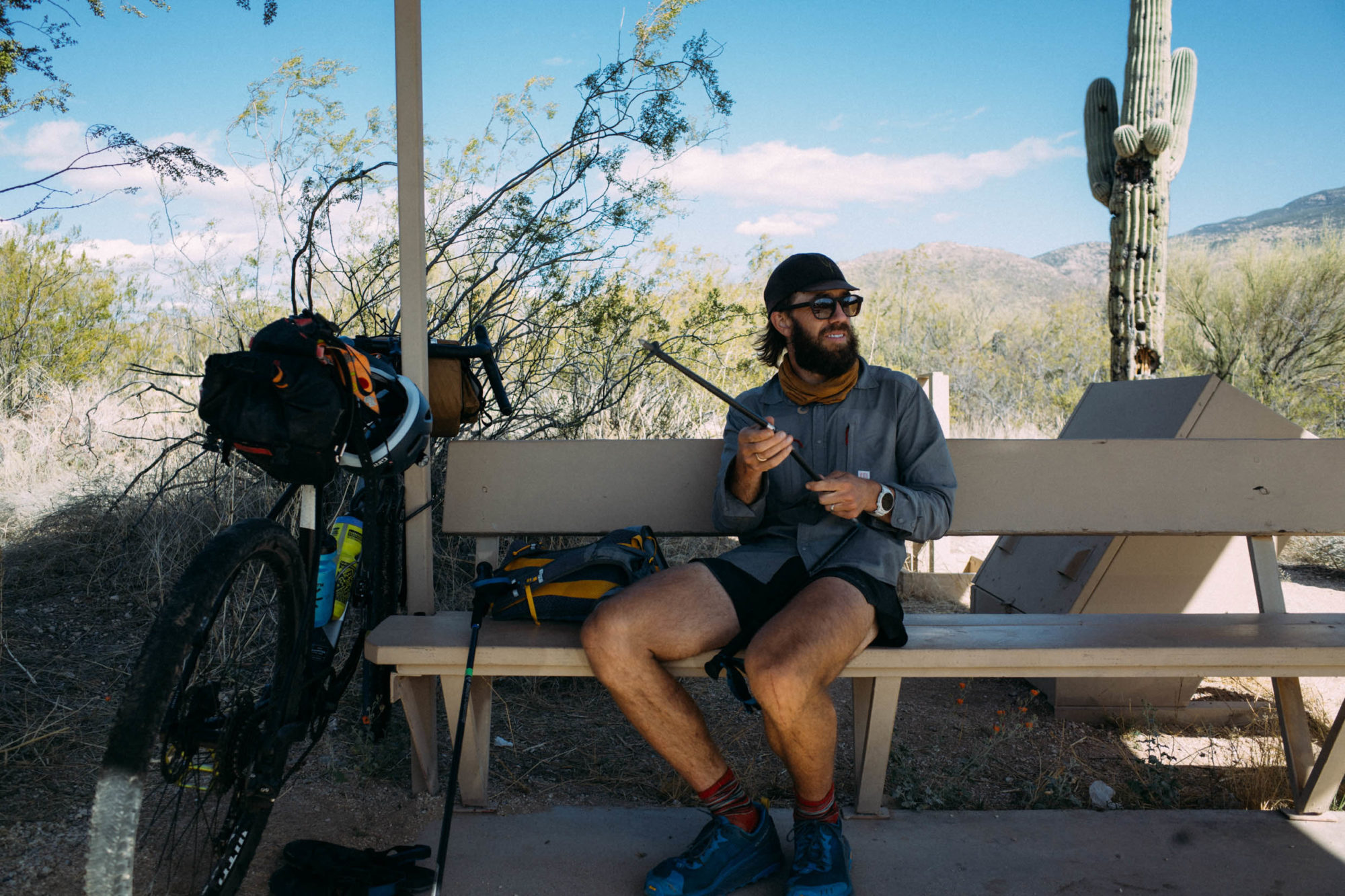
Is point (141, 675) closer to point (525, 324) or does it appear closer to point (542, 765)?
point (542, 765)

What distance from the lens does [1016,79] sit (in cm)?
4228

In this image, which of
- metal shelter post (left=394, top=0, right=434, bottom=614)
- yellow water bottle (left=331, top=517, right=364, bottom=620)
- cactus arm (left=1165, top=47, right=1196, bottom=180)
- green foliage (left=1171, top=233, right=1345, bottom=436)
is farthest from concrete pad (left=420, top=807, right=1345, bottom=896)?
green foliage (left=1171, top=233, right=1345, bottom=436)

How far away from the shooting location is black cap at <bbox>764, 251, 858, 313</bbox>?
2344 millimetres

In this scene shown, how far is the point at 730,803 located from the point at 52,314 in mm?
7696

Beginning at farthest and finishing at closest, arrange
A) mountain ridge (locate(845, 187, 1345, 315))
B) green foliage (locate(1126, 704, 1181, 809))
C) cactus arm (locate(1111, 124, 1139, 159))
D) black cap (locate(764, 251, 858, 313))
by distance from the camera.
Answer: mountain ridge (locate(845, 187, 1345, 315)), cactus arm (locate(1111, 124, 1139, 159)), green foliage (locate(1126, 704, 1181, 809)), black cap (locate(764, 251, 858, 313))

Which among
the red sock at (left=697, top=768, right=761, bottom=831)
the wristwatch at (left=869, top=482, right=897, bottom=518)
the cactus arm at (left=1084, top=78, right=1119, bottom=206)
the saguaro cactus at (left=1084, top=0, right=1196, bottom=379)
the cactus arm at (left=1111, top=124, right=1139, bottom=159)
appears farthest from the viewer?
the cactus arm at (left=1084, top=78, right=1119, bottom=206)

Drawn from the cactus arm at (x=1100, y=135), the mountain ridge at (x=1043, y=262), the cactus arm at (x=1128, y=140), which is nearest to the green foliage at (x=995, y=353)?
the cactus arm at (x=1100, y=135)

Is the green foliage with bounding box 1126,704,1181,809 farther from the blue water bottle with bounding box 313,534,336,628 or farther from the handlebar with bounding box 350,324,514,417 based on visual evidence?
the blue water bottle with bounding box 313,534,336,628

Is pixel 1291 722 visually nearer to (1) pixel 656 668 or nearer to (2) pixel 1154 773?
(2) pixel 1154 773

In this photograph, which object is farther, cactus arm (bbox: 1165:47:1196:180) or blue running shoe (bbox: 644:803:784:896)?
cactus arm (bbox: 1165:47:1196:180)

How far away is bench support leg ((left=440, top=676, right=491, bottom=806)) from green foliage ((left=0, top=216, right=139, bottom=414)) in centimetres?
564

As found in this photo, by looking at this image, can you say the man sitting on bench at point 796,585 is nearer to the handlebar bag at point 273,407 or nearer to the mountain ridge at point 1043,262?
the handlebar bag at point 273,407

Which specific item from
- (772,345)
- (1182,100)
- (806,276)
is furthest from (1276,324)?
(806,276)

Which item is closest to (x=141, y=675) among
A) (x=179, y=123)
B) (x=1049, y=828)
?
(x=1049, y=828)
